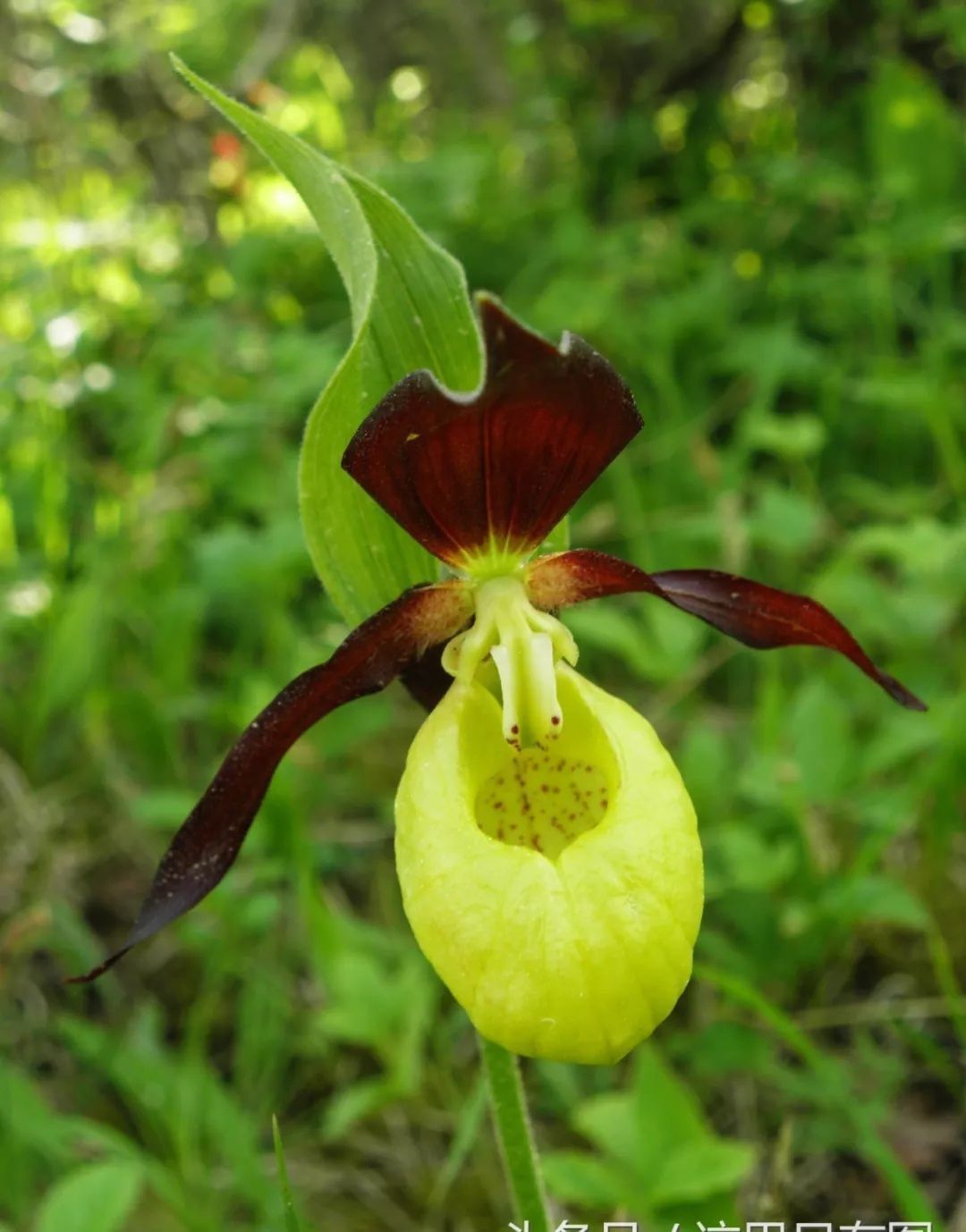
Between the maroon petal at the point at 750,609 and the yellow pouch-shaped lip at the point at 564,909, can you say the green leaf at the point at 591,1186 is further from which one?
the maroon petal at the point at 750,609

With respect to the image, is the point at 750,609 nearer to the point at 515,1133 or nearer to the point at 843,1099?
the point at 515,1133

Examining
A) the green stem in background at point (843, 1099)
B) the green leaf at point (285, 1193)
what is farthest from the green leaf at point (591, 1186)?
the green leaf at point (285, 1193)

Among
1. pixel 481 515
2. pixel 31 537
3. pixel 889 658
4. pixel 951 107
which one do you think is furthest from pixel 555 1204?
pixel 951 107

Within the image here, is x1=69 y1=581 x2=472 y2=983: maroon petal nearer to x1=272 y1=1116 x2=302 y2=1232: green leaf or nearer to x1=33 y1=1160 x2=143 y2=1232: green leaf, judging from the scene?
x1=272 y1=1116 x2=302 y2=1232: green leaf

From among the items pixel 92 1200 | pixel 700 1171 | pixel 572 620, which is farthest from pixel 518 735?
pixel 572 620

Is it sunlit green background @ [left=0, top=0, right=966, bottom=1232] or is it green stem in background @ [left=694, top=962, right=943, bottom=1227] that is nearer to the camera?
green stem in background @ [left=694, top=962, right=943, bottom=1227]

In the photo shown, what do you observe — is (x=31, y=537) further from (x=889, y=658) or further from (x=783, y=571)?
(x=889, y=658)

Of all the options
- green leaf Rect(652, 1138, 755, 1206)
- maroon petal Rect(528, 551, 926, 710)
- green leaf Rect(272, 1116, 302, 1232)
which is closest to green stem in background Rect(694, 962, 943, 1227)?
green leaf Rect(652, 1138, 755, 1206)

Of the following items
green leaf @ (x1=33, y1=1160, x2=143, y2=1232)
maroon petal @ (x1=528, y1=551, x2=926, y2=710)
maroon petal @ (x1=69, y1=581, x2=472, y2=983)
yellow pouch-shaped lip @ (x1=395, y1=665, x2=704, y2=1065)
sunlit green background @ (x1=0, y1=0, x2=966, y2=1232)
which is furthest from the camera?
sunlit green background @ (x1=0, y1=0, x2=966, y2=1232)
